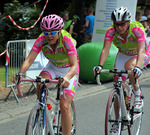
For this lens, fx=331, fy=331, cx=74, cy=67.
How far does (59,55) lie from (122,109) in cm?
119

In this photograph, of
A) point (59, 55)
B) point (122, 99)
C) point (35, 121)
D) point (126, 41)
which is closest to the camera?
point (35, 121)

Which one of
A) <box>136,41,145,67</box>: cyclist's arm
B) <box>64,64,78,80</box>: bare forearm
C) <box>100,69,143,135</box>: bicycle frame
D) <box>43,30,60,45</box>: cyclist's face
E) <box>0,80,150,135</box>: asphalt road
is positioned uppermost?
<box>43,30,60,45</box>: cyclist's face

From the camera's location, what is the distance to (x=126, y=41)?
201 inches

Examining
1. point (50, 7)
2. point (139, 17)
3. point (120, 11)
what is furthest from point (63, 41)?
point (50, 7)

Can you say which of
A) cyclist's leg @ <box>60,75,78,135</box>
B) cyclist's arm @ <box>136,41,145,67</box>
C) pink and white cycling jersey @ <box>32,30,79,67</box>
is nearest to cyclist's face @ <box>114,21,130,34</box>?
cyclist's arm @ <box>136,41,145,67</box>

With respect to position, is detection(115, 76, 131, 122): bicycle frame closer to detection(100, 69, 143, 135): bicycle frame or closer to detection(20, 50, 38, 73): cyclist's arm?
detection(100, 69, 143, 135): bicycle frame

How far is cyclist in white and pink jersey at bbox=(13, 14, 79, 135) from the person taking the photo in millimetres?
4188

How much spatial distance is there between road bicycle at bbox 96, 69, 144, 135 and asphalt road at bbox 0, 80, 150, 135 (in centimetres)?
58

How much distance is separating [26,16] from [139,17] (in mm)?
4494

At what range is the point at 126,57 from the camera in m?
5.32

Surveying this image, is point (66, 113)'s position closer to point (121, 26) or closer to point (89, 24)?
point (121, 26)

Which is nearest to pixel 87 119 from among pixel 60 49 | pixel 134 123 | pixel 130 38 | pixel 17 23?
pixel 134 123

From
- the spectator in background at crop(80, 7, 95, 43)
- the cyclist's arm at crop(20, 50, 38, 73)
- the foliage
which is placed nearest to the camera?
the cyclist's arm at crop(20, 50, 38, 73)

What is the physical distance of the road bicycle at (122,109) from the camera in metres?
4.48
